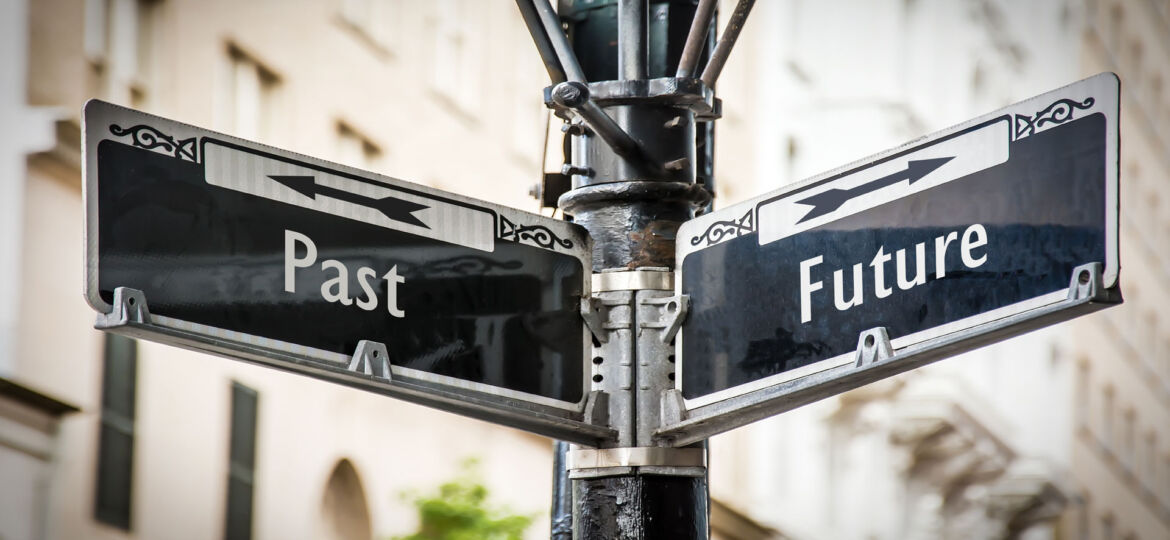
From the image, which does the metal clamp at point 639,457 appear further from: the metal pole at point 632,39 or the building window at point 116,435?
the building window at point 116,435

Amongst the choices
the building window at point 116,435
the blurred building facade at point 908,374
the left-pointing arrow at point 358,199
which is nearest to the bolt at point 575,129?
the left-pointing arrow at point 358,199

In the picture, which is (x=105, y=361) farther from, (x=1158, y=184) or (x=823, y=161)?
(x=1158, y=184)

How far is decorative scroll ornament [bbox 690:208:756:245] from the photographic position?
317 cm

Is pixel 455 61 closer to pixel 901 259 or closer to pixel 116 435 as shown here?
pixel 116 435

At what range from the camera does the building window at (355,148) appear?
18172mm

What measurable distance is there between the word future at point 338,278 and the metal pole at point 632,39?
72 cm

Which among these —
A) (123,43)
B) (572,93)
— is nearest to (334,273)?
(572,93)

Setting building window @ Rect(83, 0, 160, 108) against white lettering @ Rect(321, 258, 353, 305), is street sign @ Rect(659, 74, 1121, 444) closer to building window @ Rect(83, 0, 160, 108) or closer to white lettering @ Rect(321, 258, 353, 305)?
white lettering @ Rect(321, 258, 353, 305)

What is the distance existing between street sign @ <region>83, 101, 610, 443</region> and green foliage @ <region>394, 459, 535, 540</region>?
1182 cm

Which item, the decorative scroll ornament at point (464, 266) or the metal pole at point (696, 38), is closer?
the decorative scroll ornament at point (464, 266)

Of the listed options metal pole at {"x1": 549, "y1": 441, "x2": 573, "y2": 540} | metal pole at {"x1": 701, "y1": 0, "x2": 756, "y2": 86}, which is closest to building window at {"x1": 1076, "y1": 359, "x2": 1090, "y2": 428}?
metal pole at {"x1": 549, "y1": 441, "x2": 573, "y2": 540}

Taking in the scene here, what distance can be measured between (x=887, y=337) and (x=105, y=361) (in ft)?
39.0

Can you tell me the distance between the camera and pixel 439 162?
1997cm

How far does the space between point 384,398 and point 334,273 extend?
1655 cm
